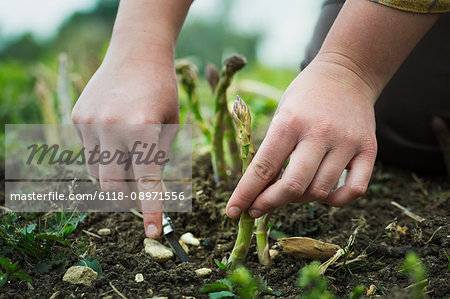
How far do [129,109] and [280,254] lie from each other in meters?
0.64

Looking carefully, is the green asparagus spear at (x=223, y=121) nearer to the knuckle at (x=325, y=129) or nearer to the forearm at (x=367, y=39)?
the forearm at (x=367, y=39)

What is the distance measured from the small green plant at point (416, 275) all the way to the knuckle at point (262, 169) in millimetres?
364

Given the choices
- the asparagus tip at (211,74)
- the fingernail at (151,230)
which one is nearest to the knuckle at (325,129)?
the fingernail at (151,230)

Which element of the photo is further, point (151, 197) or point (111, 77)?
point (111, 77)

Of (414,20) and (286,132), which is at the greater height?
(414,20)

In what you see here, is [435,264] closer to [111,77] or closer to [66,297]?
[66,297]

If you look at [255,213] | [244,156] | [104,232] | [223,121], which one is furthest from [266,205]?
[223,121]

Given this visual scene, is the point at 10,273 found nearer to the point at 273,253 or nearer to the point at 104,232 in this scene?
the point at 104,232

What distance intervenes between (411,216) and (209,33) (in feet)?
66.7

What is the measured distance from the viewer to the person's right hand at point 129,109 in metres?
1.25

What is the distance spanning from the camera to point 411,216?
144 cm

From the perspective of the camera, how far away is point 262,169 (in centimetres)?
103

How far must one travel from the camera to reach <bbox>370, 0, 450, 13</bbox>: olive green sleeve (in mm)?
1104

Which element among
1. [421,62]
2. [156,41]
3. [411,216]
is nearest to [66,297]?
[156,41]
